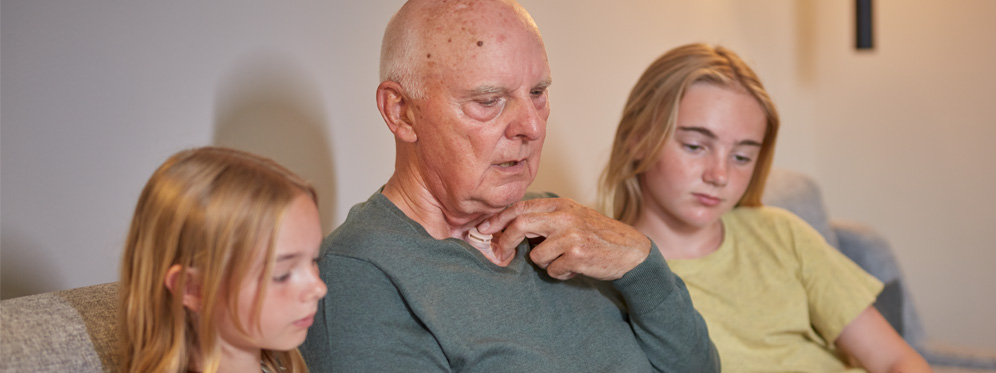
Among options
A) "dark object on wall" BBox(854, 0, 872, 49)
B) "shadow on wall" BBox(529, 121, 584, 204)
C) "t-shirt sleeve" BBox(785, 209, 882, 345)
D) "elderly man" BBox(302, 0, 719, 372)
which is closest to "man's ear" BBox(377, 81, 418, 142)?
"elderly man" BBox(302, 0, 719, 372)

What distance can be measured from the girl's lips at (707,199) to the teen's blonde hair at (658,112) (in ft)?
0.40

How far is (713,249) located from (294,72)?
101cm

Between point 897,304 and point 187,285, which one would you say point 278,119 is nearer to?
point 187,285

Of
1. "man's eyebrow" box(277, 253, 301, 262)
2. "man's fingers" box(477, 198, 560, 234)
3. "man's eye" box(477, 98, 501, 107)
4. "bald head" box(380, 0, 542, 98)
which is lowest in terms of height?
"man's fingers" box(477, 198, 560, 234)

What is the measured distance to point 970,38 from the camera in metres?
3.47

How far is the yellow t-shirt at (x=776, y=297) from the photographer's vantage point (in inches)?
73.5

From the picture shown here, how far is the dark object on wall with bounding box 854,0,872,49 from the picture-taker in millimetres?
3174

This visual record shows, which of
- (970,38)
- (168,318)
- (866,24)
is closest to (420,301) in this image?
(168,318)

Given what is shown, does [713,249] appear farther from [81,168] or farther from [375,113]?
[81,168]

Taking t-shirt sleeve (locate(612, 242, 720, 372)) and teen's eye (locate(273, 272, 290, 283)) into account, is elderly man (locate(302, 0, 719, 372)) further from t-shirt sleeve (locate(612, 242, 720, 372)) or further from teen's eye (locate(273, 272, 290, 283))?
teen's eye (locate(273, 272, 290, 283))

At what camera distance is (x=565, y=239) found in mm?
1413

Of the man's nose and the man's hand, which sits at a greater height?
the man's nose

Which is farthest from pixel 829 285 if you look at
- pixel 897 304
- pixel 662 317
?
pixel 897 304

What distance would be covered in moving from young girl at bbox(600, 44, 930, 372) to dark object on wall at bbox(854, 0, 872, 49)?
1.44 metres
